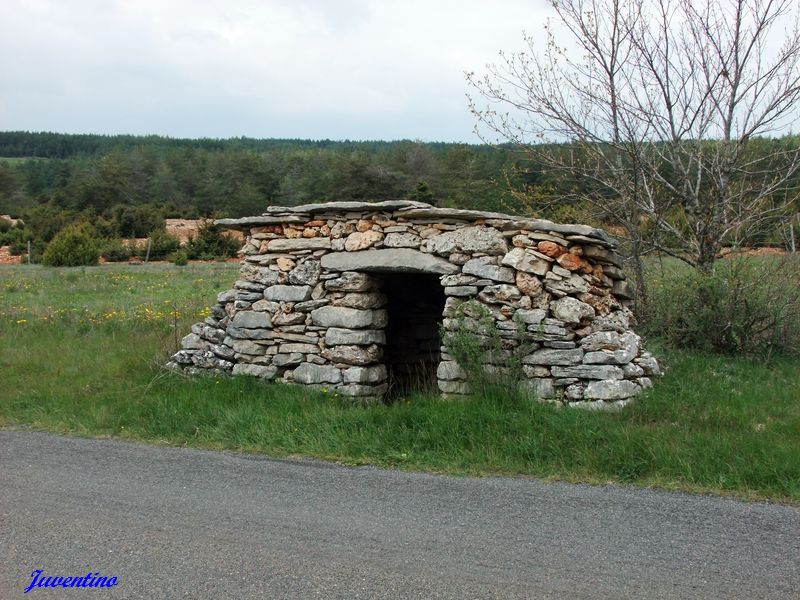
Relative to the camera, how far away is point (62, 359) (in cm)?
977

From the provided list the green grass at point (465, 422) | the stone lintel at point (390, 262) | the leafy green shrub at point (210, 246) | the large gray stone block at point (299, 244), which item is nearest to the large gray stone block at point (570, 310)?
the green grass at point (465, 422)

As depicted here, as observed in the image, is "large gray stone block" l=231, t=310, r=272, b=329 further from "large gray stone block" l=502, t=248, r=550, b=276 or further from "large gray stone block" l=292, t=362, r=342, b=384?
"large gray stone block" l=502, t=248, r=550, b=276

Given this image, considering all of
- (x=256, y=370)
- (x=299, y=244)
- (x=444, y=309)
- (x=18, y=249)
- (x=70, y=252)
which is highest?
(x=299, y=244)

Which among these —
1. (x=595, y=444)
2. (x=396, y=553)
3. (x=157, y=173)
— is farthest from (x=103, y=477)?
(x=157, y=173)

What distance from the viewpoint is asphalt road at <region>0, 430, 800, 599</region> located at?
142 inches

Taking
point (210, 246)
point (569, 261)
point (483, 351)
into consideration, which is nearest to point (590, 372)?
point (483, 351)

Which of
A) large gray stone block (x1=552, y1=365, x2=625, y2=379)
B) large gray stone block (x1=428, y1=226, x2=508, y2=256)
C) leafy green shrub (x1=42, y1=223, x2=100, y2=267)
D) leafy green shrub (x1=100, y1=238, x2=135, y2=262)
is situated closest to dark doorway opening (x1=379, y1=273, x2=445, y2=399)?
large gray stone block (x1=428, y1=226, x2=508, y2=256)

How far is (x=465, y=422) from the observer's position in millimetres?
6262

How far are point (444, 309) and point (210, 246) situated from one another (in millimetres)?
27086

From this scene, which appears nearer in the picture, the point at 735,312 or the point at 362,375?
the point at 362,375

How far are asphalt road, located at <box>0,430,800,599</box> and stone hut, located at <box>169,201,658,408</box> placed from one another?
201 centimetres

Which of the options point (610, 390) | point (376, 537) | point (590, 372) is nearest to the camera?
point (376, 537)

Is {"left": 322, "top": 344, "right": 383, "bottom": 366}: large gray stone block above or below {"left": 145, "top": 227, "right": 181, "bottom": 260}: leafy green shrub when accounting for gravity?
above

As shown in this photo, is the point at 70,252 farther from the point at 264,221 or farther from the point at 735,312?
the point at 735,312
